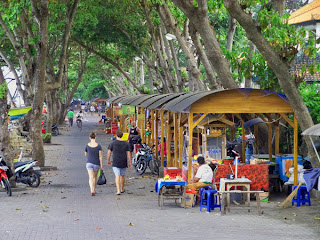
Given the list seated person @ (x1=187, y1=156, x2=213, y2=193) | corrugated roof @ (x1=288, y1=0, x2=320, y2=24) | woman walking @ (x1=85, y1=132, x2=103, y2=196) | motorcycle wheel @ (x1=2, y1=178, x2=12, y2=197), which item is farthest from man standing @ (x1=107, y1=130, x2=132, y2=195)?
corrugated roof @ (x1=288, y1=0, x2=320, y2=24)

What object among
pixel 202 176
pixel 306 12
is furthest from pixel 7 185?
pixel 306 12

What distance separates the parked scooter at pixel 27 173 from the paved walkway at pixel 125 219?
1.66 feet

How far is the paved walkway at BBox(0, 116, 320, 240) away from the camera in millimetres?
10156

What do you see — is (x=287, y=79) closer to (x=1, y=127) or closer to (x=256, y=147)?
(x=256, y=147)

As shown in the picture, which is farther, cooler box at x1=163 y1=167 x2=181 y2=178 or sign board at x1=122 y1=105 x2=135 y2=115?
sign board at x1=122 y1=105 x2=135 y2=115

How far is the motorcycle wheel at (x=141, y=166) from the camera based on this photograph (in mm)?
20580

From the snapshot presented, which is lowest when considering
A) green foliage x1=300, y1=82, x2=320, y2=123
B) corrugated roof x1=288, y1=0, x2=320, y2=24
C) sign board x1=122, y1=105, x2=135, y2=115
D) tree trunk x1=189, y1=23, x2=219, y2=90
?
green foliage x1=300, y1=82, x2=320, y2=123

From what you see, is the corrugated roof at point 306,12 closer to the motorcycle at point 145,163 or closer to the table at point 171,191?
the motorcycle at point 145,163

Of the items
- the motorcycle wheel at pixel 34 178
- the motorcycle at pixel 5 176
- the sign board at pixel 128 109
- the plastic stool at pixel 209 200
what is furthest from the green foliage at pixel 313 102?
the sign board at pixel 128 109

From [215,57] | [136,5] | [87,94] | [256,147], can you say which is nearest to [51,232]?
[215,57]

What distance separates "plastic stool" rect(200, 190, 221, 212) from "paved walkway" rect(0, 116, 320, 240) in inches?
6.1

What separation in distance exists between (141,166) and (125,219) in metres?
9.13

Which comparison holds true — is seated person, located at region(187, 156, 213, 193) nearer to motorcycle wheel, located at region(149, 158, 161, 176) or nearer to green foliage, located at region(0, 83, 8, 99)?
green foliage, located at region(0, 83, 8, 99)

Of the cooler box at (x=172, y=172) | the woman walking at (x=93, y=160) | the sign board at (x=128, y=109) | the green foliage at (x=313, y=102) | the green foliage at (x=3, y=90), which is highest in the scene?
the sign board at (x=128, y=109)
